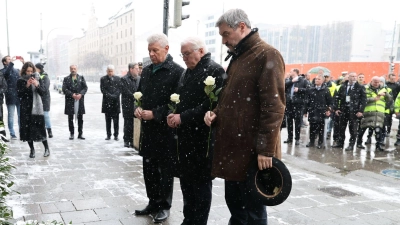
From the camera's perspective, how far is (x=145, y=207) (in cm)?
437

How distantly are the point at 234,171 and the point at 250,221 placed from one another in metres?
0.43

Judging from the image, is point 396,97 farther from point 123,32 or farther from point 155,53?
point 123,32

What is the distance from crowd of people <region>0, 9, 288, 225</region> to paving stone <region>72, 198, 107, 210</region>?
0.59 m

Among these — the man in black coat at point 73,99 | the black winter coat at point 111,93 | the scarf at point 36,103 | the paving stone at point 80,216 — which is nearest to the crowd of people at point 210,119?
the paving stone at point 80,216

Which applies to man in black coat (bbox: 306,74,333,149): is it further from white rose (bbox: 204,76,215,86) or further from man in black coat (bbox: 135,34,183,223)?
white rose (bbox: 204,76,215,86)

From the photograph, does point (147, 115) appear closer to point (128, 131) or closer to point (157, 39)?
point (157, 39)

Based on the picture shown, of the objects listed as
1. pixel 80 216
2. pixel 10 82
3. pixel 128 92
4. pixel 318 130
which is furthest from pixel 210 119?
pixel 10 82

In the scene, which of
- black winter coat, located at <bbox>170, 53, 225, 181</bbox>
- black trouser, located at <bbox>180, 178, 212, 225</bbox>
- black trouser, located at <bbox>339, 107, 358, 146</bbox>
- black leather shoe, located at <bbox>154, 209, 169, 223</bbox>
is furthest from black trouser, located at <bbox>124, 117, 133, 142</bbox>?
black trouser, located at <bbox>339, 107, 358, 146</bbox>

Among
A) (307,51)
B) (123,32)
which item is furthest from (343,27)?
(123,32)

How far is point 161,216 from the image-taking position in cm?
407

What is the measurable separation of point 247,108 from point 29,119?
550cm

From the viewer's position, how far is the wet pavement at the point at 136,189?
13.9 ft

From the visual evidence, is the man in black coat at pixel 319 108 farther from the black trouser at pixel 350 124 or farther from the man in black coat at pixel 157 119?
the man in black coat at pixel 157 119

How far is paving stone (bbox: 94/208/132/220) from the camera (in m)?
4.12
